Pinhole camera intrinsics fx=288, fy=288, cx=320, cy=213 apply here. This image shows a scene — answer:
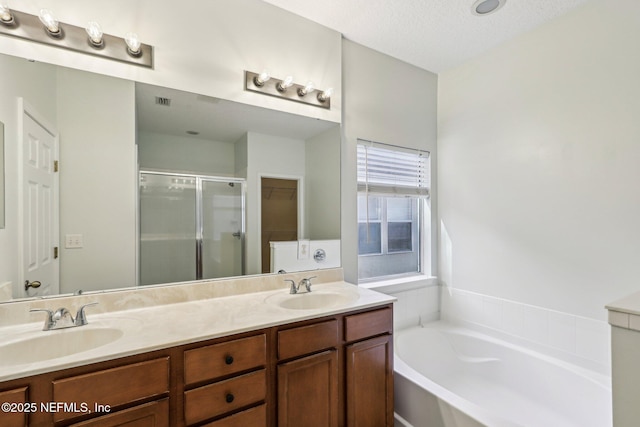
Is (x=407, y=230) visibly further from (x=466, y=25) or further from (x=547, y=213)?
(x=466, y=25)

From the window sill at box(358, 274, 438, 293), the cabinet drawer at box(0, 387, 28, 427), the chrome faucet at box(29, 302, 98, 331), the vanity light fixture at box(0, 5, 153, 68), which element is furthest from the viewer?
the window sill at box(358, 274, 438, 293)

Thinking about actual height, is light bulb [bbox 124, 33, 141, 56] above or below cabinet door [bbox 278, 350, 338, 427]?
above

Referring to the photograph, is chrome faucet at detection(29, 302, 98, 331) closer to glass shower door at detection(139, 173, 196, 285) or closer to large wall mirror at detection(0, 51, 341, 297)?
large wall mirror at detection(0, 51, 341, 297)

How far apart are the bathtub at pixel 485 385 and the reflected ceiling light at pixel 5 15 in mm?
2704

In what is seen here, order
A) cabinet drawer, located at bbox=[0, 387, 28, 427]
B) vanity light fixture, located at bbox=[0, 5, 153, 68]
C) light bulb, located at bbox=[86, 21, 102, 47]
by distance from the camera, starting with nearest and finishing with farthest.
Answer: cabinet drawer, located at bbox=[0, 387, 28, 427]
vanity light fixture, located at bbox=[0, 5, 153, 68]
light bulb, located at bbox=[86, 21, 102, 47]

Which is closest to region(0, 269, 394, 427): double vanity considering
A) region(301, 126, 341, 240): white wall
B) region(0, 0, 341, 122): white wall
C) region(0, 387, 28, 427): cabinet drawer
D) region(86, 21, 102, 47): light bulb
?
region(0, 387, 28, 427): cabinet drawer

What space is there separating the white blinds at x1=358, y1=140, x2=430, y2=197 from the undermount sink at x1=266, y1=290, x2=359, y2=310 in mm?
953

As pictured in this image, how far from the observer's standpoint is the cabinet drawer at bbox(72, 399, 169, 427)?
0.97 metres

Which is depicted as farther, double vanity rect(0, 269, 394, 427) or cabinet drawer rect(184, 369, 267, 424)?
cabinet drawer rect(184, 369, 267, 424)

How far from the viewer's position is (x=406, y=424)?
1772 mm

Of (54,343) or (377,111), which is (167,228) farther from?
(377,111)

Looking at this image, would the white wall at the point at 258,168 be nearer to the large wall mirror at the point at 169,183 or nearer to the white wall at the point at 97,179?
the large wall mirror at the point at 169,183

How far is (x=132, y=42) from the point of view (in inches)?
58.5

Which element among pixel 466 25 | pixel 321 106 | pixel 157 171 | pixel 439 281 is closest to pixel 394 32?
pixel 466 25
